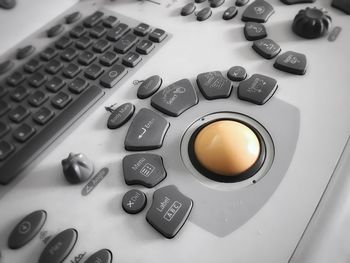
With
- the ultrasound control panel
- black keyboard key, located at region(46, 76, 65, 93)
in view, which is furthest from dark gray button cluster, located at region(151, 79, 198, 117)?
black keyboard key, located at region(46, 76, 65, 93)

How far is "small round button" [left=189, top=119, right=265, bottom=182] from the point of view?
0.31 meters

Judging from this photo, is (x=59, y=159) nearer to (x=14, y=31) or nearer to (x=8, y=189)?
(x=8, y=189)

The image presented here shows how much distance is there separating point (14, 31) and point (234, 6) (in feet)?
0.93

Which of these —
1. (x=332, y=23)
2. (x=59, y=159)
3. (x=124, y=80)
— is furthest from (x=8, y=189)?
(x=332, y=23)

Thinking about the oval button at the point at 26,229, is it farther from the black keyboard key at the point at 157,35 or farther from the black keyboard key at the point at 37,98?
Result: the black keyboard key at the point at 157,35

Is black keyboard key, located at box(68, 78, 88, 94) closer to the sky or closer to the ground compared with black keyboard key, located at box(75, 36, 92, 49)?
closer to the ground

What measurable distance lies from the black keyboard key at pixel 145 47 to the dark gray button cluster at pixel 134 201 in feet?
0.60

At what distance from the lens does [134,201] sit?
31 centimetres

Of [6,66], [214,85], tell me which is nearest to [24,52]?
[6,66]

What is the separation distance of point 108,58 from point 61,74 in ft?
0.18

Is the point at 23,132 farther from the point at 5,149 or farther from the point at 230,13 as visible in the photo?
the point at 230,13

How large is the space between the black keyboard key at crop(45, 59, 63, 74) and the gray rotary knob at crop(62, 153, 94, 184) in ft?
0.43

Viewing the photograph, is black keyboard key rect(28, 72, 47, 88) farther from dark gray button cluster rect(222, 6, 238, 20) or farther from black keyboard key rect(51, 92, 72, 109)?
dark gray button cluster rect(222, 6, 238, 20)

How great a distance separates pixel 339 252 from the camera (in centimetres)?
28
